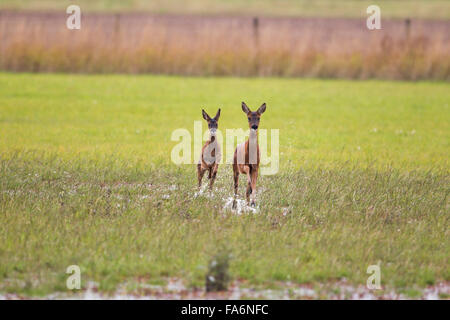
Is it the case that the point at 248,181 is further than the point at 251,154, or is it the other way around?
the point at 248,181

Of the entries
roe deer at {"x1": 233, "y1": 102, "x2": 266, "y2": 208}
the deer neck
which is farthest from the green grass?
the deer neck

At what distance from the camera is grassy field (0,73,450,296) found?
27.1ft

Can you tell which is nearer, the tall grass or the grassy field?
the grassy field

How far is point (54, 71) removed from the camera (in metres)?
27.3

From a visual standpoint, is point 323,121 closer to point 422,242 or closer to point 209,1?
point 422,242

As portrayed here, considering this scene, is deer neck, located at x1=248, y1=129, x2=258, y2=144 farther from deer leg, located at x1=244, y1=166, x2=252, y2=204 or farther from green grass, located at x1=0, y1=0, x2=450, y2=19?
green grass, located at x1=0, y1=0, x2=450, y2=19

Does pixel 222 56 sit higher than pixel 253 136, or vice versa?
pixel 222 56

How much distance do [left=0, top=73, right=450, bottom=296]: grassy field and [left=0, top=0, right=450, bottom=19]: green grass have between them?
31965 mm

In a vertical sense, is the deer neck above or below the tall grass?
below

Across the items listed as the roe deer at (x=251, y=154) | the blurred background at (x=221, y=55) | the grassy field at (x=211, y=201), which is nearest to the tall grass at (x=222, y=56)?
the blurred background at (x=221, y=55)

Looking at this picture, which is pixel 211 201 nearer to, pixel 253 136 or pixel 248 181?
pixel 248 181

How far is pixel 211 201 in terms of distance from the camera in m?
10.6

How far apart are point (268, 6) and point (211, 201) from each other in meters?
46.4

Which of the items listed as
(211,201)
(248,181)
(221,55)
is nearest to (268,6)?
(221,55)
